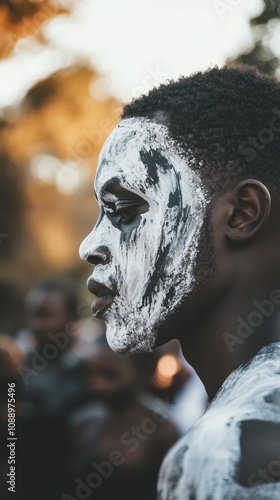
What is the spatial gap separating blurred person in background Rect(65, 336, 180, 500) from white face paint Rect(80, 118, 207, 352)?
190 centimetres

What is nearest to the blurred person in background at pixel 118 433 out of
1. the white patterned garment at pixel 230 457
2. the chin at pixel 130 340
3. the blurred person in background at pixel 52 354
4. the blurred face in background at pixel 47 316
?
the blurred person in background at pixel 52 354

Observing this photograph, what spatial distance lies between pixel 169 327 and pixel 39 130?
1721 centimetres

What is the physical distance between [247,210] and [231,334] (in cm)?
38

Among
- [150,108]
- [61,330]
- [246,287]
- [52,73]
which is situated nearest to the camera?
[246,287]

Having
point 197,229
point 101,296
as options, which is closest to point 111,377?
point 101,296

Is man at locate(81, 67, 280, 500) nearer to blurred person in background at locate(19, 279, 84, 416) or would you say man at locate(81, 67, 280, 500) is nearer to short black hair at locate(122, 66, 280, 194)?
short black hair at locate(122, 66, 280, 194)

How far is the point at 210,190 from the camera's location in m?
2.21

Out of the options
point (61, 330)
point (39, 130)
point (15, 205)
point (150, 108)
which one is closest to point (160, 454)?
point (61, 330)

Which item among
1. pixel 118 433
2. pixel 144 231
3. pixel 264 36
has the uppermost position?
pixel 264 36

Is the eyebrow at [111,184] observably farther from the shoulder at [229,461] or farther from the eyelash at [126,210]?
the shoulder at [229,461]

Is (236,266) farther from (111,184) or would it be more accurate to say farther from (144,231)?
(111,184)

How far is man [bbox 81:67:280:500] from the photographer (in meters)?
2.18

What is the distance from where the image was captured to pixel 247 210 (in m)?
2.19

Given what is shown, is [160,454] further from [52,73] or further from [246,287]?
[52,73]
